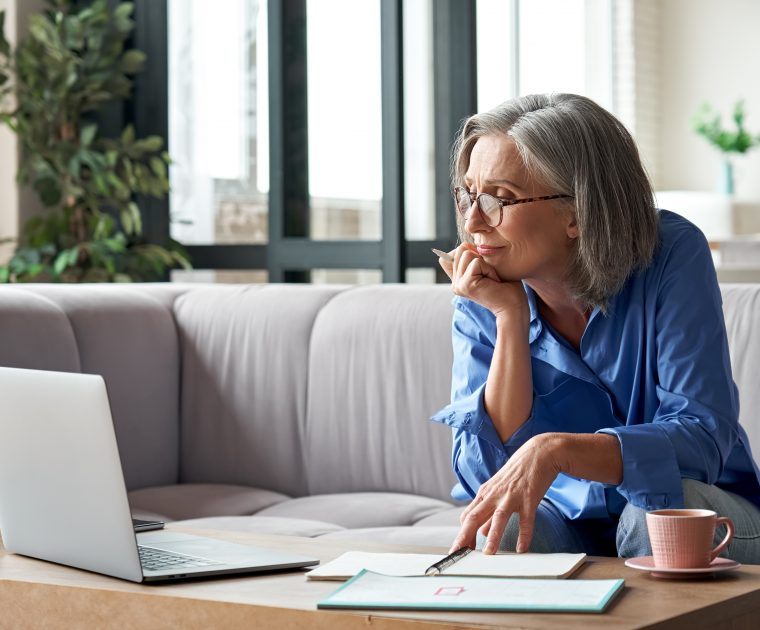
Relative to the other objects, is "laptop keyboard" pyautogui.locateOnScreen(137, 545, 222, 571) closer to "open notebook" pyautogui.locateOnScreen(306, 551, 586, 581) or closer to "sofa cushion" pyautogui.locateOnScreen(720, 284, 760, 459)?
"open notebook" pyautogui.locateOnScreen(306, 551, 586, 581)

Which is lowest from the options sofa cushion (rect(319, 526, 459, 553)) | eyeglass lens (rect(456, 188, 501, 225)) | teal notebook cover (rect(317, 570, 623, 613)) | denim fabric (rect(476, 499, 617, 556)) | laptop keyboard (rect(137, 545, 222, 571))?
sofa cushion (rect(319, 526, 459, 553))

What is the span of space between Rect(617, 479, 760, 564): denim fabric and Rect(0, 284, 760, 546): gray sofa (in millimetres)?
1045

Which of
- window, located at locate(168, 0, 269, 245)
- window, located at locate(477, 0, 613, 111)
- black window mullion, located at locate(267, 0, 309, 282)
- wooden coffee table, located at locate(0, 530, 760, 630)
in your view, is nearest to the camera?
wooden coffee table, located at locate(0, 530, 760, 630)

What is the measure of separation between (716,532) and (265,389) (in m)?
1.70

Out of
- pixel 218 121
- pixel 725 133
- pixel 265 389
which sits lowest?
pixel 265 389

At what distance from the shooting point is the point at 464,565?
52.7 inches

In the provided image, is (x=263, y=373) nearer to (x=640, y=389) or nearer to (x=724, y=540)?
(x=640, y=389)

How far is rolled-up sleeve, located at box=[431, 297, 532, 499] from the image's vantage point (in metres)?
1.79

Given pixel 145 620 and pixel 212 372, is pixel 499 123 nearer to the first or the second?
pixel 145 620

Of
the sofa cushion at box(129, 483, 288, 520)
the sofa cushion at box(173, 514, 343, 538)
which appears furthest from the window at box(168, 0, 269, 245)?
the sofa cushion at box(173, 514, 343, 538)

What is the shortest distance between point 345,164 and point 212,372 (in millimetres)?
1226

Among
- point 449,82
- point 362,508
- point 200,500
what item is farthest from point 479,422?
point 449,82

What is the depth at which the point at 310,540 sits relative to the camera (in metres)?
1.62

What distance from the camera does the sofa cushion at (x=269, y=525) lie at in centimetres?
248
